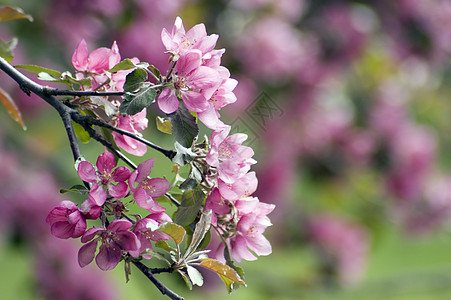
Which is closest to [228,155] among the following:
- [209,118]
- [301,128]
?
[209,118]

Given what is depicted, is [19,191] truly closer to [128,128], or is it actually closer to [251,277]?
[251,277]

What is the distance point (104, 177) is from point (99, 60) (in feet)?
0.33

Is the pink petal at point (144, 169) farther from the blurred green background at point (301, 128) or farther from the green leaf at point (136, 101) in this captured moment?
the blurred green background at point (301, 128)

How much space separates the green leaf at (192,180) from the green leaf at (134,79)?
0.07m

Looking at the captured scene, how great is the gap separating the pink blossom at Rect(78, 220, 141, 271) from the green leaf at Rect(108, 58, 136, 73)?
0.10 metres

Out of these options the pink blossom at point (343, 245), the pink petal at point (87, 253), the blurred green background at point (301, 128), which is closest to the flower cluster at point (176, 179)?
the pink petal at point (87, 253)

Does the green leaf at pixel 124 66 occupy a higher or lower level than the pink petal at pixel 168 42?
lower

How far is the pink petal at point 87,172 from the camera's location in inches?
13.9

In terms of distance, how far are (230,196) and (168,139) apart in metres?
0.69

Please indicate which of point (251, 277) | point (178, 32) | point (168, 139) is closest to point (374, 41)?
point (251, 277)

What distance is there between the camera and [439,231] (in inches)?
72.1

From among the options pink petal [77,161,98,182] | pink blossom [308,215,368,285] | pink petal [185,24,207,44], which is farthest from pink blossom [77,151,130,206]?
pink blossom [308,215,368,285]

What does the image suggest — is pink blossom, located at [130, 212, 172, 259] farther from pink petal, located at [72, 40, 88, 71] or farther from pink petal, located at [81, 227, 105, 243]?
pink petal, located at [72, 40, 88, 71]

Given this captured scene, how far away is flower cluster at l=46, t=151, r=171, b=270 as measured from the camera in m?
0.35
